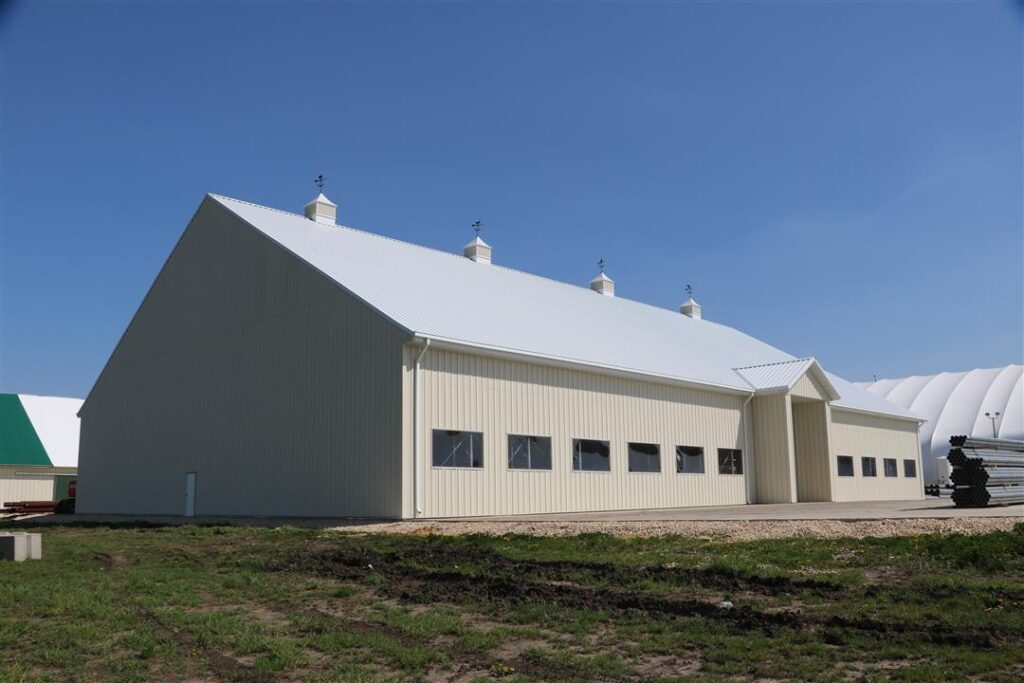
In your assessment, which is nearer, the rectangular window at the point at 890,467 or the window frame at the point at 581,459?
the window frame at the point at 581,459

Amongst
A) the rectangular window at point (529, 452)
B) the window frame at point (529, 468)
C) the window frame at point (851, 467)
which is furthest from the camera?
the window frame at point (851, 467)

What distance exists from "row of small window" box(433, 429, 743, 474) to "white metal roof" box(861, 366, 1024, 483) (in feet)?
109

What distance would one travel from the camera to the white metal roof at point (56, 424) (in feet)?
150

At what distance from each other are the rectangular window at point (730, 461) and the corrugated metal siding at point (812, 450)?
3.73 m

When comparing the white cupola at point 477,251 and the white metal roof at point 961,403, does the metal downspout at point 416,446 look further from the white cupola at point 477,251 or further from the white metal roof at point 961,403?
the white metal roof at point 961,403

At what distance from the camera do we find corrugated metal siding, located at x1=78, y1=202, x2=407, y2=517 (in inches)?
886

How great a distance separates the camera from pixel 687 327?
39.9 metres

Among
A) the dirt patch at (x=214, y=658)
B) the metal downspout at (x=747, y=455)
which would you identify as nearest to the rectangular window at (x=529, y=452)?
the metal downspout at (x=747, y=455)

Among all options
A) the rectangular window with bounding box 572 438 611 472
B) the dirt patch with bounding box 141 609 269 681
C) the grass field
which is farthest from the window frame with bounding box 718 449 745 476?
the dirt patch with bounding box 141 609 269 681

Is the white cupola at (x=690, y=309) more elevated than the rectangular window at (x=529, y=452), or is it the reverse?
the white cupola at (x=690, y=309)

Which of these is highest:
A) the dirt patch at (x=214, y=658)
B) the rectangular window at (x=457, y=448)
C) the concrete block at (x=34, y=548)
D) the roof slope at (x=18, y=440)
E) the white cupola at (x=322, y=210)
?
the white cupola at (x=322, y=210)

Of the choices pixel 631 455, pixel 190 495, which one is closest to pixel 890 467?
pixel 631 455

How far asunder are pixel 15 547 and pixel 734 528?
1175 centimetres

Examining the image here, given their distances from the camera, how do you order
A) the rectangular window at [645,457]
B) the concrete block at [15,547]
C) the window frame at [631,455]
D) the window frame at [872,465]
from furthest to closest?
Result: 1. the window frame at [872,465]
2. the rectangular window at [645,457]
3. the window frame at [631,455]
4. the concrete block at [15,547]
